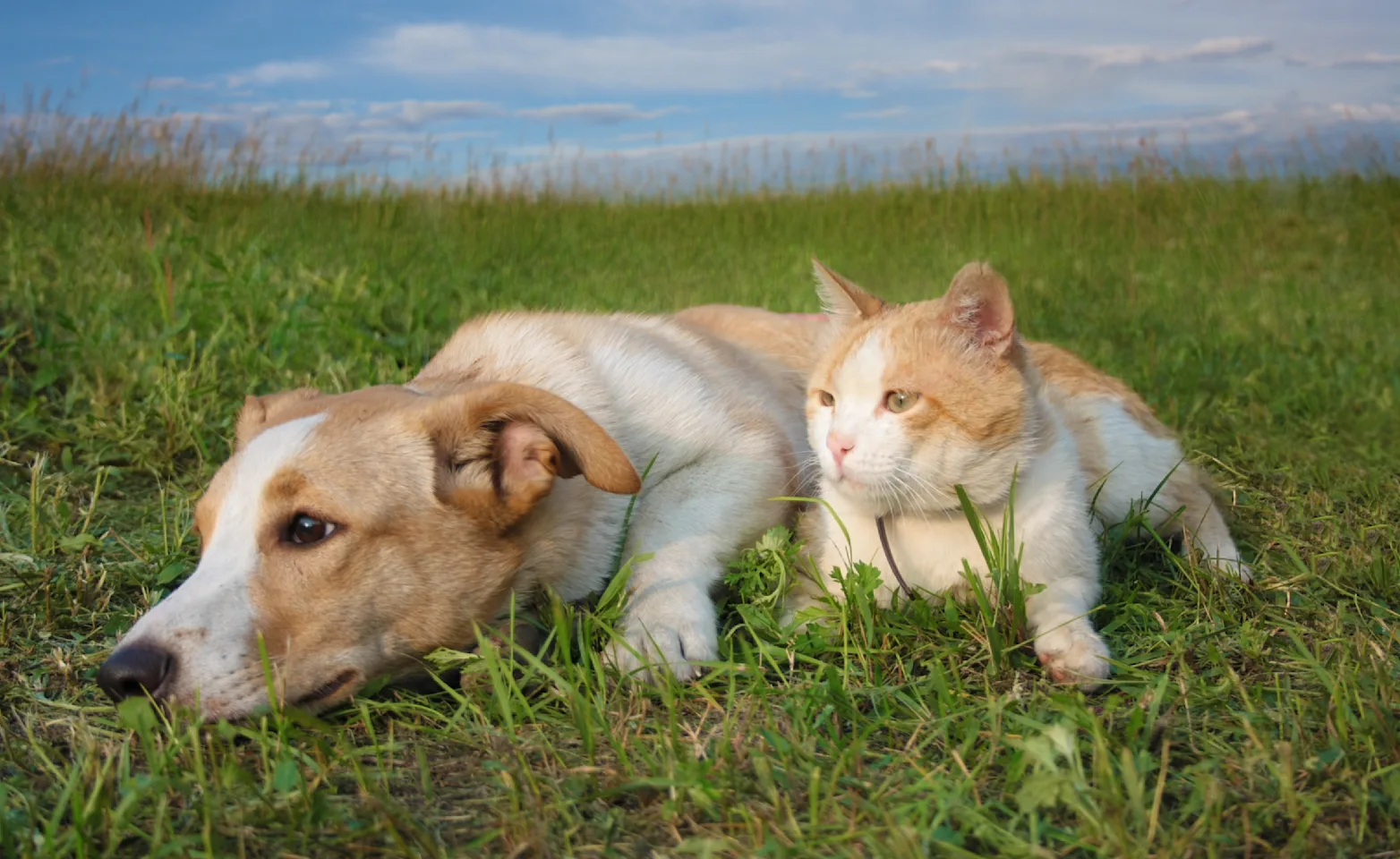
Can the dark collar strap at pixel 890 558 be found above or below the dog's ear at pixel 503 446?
below

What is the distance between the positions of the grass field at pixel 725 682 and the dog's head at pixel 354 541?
135mm

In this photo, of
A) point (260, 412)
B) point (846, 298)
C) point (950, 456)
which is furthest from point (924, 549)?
point (260, 412)

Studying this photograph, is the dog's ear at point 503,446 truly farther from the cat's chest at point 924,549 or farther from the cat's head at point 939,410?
the cat's chest at point 924,549

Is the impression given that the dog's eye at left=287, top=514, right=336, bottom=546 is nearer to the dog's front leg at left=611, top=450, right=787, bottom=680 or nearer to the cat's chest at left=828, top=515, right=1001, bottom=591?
the dog's front leg at left=611, top=450, right=787, bottom=680

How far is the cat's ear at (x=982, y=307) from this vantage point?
9.40 feet

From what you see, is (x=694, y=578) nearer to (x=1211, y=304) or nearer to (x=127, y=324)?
(x=127, y=324)

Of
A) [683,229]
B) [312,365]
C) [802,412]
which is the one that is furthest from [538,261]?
[802,412]

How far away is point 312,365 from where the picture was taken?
572 centimetres

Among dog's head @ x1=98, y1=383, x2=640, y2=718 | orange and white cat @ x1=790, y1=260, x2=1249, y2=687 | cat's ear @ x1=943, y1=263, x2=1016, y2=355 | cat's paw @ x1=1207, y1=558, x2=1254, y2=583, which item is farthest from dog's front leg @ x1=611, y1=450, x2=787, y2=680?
cat's paw @ x1=1207, y1=558, x2=1254, y2=583

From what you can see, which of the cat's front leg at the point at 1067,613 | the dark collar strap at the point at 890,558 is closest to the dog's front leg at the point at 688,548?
the dark collar strap at the point at 890,558

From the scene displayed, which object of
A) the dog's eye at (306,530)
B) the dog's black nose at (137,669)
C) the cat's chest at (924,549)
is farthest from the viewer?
the cat's chest at (924,549)

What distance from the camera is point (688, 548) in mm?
3387

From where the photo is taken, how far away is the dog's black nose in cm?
249

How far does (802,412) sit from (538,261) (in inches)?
201
